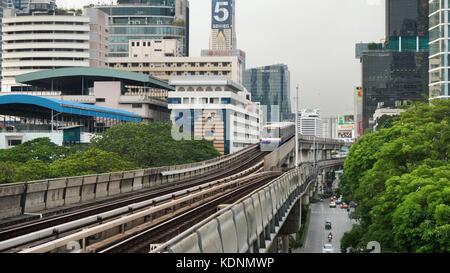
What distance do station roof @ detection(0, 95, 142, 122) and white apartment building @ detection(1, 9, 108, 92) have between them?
53.5 m

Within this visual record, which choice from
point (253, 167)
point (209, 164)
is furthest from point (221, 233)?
point (253, 167)

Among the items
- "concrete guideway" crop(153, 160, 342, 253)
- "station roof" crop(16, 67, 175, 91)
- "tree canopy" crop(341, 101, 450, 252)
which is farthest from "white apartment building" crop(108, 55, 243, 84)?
"concrete guideway" crop(153, 160, 342, 253)

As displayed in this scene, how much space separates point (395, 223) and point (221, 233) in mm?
13314

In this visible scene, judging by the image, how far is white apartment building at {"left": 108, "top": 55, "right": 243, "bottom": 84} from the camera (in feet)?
636

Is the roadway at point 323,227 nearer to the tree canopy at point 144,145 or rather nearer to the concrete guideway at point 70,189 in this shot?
the tree canopy at point 144,145

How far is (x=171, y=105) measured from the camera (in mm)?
137750

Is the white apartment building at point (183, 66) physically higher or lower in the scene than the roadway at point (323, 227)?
higher

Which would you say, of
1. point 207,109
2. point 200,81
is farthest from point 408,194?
point 200,81

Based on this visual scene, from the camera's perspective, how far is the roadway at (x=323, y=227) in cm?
9138

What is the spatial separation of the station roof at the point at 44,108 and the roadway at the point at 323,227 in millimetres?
41856

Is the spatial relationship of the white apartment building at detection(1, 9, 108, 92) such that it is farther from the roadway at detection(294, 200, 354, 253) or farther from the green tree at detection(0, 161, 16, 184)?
the green tree at detection(0, 161, 16, 184)

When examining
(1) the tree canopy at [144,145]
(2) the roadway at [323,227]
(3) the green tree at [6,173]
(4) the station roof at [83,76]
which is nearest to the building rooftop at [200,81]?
(4) the station roof at [83,76]

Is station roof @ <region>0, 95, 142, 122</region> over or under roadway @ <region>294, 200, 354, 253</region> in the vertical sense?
over

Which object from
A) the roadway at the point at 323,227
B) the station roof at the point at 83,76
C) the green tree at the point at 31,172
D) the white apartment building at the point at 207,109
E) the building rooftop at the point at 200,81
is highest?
the station roof at the point at 83,76
